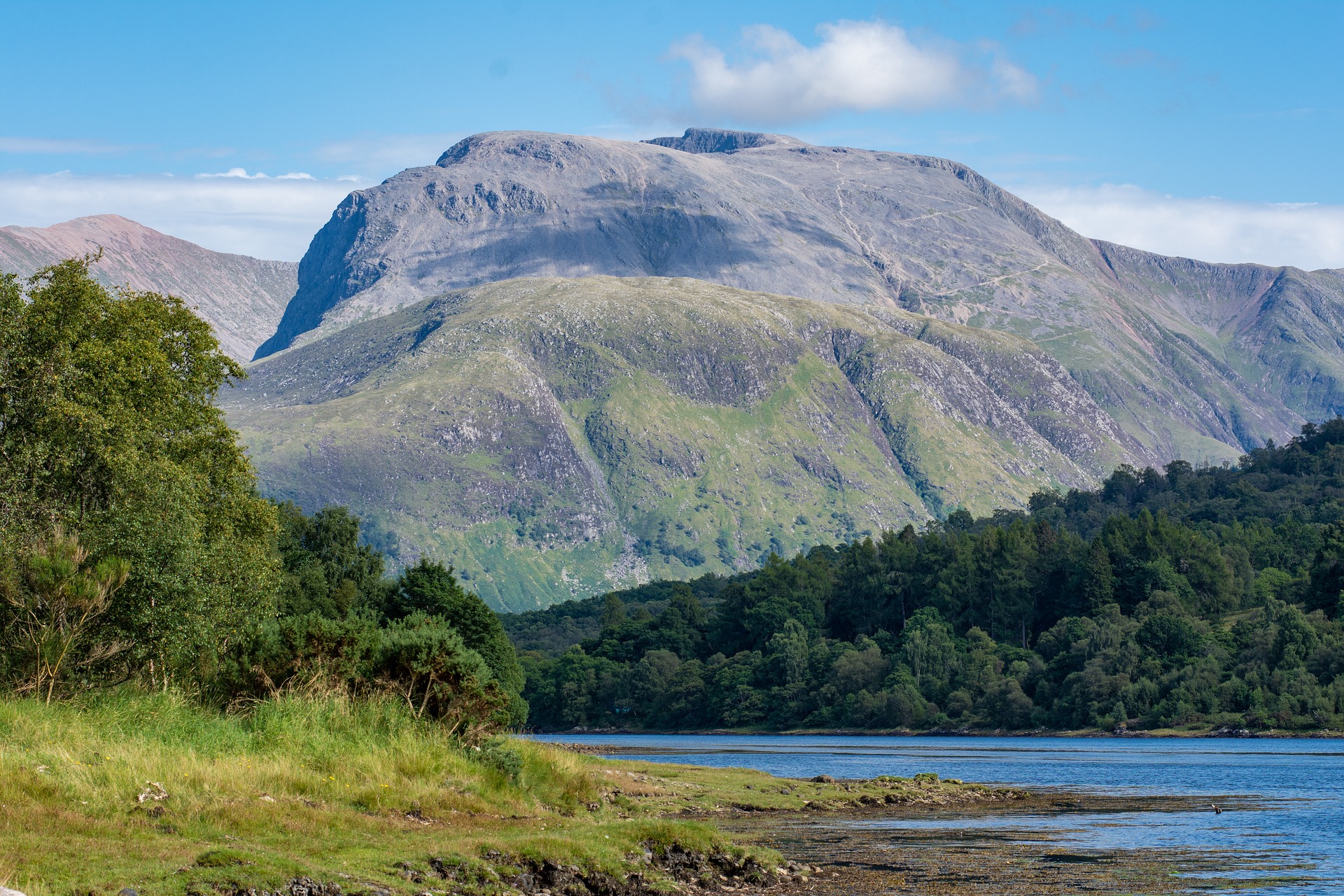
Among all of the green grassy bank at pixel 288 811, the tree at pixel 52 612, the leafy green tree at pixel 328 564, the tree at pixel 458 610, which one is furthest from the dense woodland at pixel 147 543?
the tree at pixel 458 610

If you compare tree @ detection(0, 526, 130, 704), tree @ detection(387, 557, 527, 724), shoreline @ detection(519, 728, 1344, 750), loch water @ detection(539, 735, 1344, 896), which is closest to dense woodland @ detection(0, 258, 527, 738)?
tree @ detection(0, 526, 130, 704)

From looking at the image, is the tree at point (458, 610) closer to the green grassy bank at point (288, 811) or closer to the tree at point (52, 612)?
the green grassy bank at point (288, 811)

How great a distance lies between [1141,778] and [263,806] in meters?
79.5

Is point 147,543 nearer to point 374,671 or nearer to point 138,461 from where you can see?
point 374,671

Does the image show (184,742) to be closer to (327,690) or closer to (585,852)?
(327,690)

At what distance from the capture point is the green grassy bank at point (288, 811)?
91.3ft

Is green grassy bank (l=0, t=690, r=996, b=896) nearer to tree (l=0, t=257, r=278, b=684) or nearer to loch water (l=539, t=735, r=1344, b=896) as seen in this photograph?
tree (l=0, t=257, r=278, b=684)

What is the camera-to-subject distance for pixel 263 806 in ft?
109

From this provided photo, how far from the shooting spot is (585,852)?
35.6 m

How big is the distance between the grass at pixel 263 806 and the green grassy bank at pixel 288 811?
0.06 metres

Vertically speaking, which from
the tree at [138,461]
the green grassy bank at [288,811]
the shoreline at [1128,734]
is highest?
the tree at [138,461]

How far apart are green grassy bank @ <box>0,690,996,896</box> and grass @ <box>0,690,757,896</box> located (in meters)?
0.06

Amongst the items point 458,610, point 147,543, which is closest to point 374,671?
point 147,543

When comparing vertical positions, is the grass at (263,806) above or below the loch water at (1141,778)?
above
